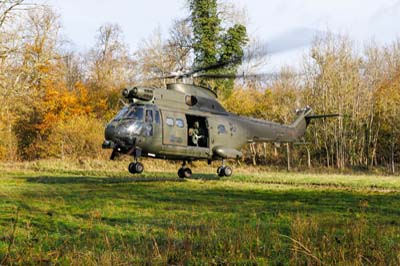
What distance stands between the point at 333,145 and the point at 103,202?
2762 cm

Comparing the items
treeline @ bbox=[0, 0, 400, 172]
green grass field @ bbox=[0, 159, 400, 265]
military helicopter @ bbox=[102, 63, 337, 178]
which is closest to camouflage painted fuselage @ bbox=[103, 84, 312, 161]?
military helicopter @ bbox=[102, 63, 337, 178]

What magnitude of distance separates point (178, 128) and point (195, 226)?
985 cm

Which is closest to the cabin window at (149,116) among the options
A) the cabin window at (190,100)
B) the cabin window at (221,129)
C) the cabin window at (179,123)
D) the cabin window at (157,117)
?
the cabin window at (157,117)

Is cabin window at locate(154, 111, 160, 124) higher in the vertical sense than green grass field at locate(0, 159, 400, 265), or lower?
higher

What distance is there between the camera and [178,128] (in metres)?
17.8

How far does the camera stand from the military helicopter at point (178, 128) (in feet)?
54.1

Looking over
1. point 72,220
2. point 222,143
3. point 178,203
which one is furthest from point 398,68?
point 72,220

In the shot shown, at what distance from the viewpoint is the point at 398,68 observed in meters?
42.3

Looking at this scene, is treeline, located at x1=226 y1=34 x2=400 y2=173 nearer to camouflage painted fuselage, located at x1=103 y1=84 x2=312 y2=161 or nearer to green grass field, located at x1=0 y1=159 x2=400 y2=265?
camouflage painted fuselage, located at x1=103 y1=84 x2=312 y2=161

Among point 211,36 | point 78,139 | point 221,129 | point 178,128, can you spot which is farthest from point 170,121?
point 211,36

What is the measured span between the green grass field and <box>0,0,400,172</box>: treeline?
59.1ft

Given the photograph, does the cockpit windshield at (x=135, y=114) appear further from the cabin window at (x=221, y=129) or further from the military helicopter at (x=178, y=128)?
the cabin window at (x=221, y=129)

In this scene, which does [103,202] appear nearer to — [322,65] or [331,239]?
[331,239]

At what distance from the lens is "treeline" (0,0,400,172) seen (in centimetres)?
3400
